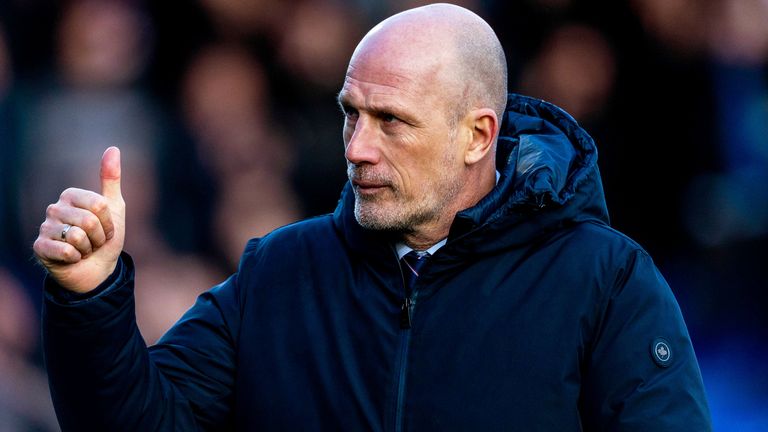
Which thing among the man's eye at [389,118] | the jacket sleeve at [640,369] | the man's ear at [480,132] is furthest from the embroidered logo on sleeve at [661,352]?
the man's eye at [389,118]

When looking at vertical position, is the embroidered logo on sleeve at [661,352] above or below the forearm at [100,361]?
below

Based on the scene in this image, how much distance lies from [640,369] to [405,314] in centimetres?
44

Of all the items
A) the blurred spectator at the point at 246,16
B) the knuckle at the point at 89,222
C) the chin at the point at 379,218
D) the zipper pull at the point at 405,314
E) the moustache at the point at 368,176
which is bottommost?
the zipper pull at the point at 405,314

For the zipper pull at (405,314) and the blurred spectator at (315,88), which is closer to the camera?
the zipper pull at (405,314)

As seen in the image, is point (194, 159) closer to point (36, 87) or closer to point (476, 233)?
point (36, 87)

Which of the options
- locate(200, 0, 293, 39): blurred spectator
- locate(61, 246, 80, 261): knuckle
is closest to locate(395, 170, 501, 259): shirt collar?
locate(61, 246, 80, 261): knuckle

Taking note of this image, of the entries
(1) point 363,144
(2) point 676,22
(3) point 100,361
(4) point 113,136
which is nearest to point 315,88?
(4) point 113,136

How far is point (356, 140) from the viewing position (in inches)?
89.5

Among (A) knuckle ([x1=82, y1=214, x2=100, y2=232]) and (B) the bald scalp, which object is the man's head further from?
(A) knuckle ([x1=82, y1=214, x2=100, y2=232])

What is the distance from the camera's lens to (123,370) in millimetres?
2033

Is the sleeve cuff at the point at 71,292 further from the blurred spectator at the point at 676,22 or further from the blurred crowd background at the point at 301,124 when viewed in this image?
the blurred spectator at the point at 676,22

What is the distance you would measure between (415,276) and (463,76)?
0.42 meters

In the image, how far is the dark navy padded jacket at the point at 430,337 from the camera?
204 cm

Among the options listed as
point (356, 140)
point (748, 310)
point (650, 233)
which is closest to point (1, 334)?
point (356, 140)
